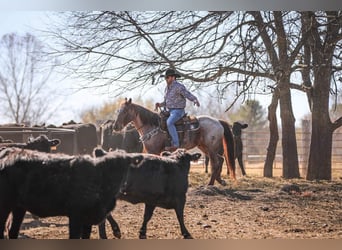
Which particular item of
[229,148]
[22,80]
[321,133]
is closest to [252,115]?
[229,148]

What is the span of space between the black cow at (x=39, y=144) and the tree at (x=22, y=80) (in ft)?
1.00

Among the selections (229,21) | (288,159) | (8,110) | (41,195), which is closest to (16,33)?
(8,110)

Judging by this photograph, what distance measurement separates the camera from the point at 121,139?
487cm

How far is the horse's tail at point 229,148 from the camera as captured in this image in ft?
16.4

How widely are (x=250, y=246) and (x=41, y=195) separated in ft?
5.72

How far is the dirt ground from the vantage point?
185 inches

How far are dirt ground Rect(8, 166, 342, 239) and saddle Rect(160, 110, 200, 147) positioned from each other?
1.02ft

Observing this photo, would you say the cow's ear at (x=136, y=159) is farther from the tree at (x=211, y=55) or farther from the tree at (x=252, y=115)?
the tree at (x=252, y=115)

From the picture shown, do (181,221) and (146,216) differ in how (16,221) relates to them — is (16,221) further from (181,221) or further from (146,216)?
(181,221)

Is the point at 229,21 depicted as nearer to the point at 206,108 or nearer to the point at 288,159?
the point at 206,108

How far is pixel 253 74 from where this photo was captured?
5031 mm

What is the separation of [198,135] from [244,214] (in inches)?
30.2

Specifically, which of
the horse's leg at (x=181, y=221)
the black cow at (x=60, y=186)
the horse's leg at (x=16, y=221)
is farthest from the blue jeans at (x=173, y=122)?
the horse's leg at (x=16, y=221)

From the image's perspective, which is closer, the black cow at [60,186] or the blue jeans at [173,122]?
the black cow at [60,186]
